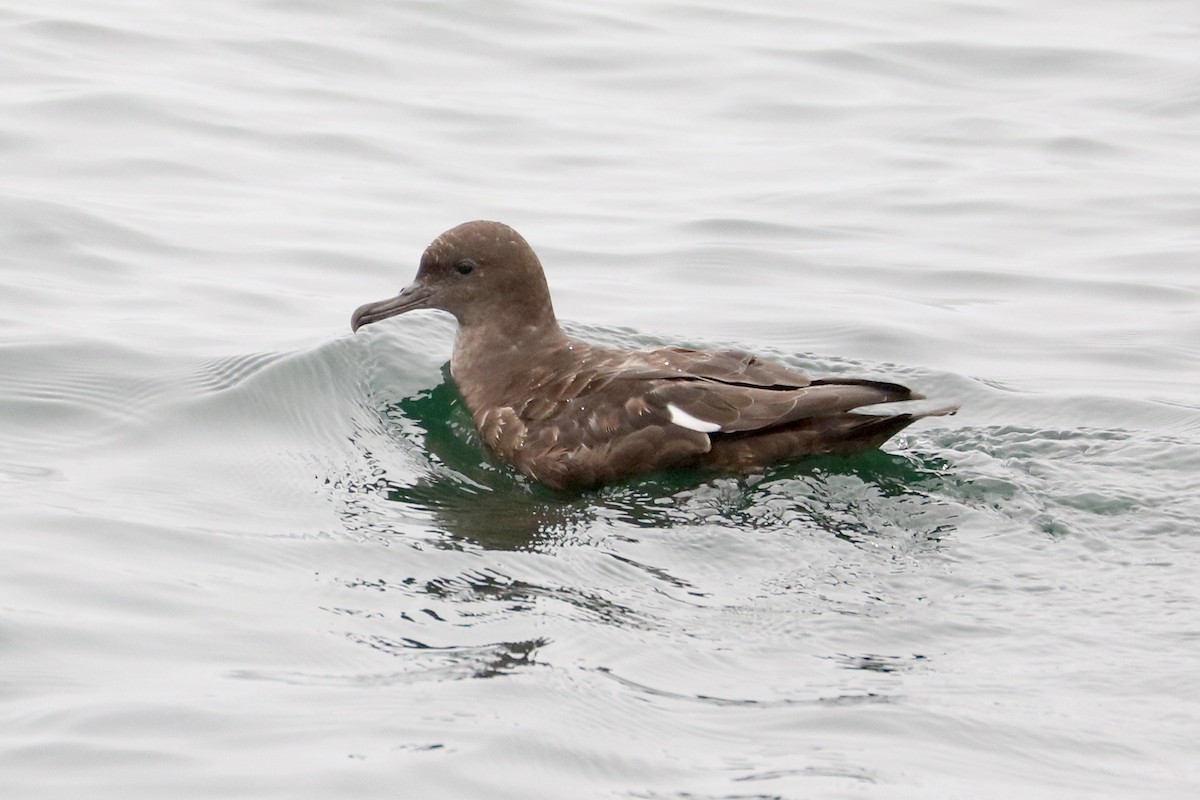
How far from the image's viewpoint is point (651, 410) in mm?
7004

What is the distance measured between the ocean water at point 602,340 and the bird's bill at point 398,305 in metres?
0.43

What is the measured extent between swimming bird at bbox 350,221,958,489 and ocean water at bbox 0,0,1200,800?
0.13 metres

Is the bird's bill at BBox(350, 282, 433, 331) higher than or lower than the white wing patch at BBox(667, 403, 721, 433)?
higher

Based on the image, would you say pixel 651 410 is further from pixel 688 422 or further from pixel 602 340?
pixel 602 340

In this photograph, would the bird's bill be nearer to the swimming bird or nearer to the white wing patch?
the swimming bird

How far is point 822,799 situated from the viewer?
4.46 m

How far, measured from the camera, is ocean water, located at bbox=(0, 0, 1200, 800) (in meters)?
4.87

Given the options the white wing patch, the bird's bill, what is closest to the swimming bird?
the white wing patch

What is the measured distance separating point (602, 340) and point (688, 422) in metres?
2.20

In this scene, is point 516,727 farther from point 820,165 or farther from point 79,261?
point 820,165

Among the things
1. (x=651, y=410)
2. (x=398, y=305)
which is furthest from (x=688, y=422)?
(x=398, y=305)

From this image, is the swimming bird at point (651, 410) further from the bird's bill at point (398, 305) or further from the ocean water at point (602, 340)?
the bird's bill at point (398, 305)

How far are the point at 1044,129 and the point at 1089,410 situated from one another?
6.03 meters

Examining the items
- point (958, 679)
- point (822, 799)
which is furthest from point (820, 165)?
point (822, 799)
